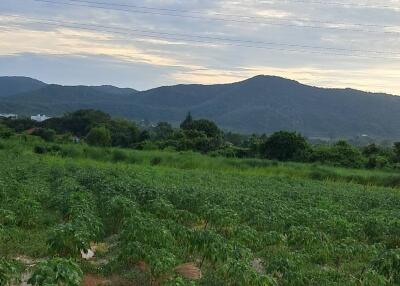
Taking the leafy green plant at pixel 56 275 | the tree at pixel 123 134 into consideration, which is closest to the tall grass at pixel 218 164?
the tree at pixel 123 134

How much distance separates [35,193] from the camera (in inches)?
613

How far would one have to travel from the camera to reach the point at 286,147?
5000cm

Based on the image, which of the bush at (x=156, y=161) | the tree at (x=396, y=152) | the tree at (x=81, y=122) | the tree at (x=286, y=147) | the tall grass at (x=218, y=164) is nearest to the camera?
the tall grass at (x=218, y=164)

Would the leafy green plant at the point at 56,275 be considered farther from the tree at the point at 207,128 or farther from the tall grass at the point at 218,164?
the tree at the point at 207,128

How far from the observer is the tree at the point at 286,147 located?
49844mm

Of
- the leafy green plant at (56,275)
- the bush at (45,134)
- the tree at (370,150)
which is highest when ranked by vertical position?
the leafy green plant at (56,275)

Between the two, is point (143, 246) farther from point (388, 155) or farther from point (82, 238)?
point (388, 155)

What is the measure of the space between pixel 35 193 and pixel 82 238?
7449mm

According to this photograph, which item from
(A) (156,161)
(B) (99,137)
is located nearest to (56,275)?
(A) (156,161)

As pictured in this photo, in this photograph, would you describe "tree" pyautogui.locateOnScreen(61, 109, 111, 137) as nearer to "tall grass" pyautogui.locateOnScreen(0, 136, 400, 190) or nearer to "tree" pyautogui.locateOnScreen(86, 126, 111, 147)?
"tree" pyautogui.locateOnScreen(86, 126, 111, 147)

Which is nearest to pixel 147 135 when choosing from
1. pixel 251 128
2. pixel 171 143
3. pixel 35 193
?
pixel 171 143

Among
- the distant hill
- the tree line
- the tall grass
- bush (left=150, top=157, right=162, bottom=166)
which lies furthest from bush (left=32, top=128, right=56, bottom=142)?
the distant hill

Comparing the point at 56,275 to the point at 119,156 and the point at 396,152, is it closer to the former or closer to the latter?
the point at 119,156

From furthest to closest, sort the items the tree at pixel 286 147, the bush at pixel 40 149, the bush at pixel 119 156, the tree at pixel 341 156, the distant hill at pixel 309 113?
the distant hill at pixel 309 113 → the tree at pixel 286 147 → the tree at pixel 341 156 → the bush at pixel 40 149 → the bush at pixel 119 156
